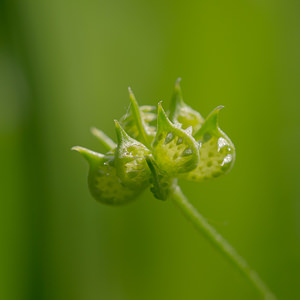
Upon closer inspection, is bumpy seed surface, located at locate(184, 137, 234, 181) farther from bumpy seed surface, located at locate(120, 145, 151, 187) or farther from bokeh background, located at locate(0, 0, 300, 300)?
bokeh background, located at locate(0, 0, 300, 300)

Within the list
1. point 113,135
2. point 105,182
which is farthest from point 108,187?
point 113,135

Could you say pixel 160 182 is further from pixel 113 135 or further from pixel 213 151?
pixel 113 135

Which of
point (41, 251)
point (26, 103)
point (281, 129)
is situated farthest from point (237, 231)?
point (26, 103)

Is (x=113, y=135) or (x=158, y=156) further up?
(x=113, y=135)

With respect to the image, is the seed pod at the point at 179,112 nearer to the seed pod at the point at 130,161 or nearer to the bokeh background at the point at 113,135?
the seed pod at the point at 130,161

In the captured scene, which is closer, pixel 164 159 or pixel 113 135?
pixel 164 159

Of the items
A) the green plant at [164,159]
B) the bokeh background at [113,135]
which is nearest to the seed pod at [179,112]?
the green plant at [164,159]

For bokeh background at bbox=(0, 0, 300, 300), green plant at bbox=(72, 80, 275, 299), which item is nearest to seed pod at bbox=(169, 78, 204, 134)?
green plant at bbox=(72, 80, 275, 299)
